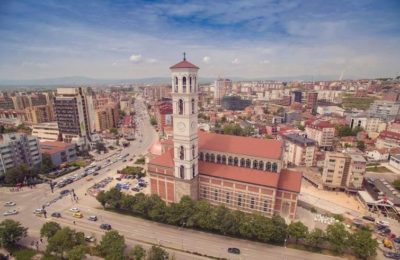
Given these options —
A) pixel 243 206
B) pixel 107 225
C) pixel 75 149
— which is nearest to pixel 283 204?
pixel 243 206

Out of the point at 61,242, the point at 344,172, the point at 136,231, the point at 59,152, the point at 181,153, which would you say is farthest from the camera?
the point at 59,152

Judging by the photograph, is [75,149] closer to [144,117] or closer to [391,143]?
[144,117]

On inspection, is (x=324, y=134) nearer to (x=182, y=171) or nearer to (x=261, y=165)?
(x=261, y=165)

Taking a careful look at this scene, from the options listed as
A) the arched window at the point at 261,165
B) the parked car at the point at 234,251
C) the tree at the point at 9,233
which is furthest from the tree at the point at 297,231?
the tree at the point at 9,233

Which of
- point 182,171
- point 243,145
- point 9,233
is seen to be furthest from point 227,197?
point 9,233

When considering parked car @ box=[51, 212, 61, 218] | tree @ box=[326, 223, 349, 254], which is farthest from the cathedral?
parked car @ box=[51, 212, 61, 218]

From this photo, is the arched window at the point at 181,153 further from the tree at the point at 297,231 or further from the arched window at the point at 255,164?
the tree at the point at 297,231
